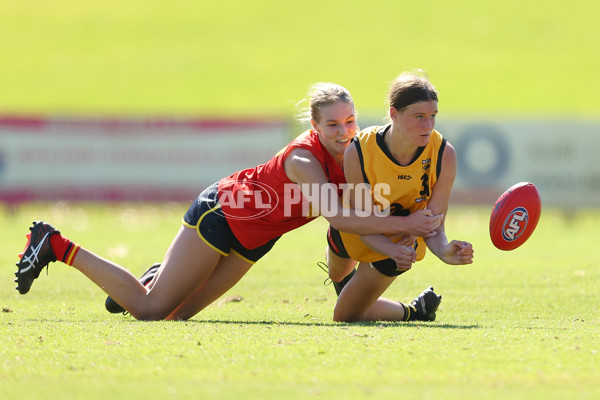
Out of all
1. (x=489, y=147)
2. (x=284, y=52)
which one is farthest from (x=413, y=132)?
(x=284, y=52)

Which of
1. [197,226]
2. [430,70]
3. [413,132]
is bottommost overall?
[197,226]

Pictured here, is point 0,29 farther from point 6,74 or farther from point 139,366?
point 139,366

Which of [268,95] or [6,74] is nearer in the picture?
[268,95]

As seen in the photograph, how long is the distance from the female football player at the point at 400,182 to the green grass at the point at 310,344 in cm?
41

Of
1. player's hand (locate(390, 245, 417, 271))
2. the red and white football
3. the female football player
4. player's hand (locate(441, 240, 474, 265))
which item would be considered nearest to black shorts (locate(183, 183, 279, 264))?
the female football player

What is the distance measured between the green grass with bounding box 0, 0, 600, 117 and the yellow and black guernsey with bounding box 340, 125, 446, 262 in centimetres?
2574

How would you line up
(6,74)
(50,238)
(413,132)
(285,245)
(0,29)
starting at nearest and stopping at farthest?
1. (413,132)
2. (50,238)
3. (285,245)
4. (6,74)
5. (0,29)

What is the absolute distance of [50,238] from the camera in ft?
23.2

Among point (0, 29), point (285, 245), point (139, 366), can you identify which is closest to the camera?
point (139, 366)

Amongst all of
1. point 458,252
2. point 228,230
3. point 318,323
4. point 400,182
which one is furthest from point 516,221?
point 228,230

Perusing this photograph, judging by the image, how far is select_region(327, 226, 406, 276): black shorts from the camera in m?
6.87

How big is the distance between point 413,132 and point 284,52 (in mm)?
34261

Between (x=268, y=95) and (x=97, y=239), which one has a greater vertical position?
(x=268, y=95)

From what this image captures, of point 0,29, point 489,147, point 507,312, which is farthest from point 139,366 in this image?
point 0,29
